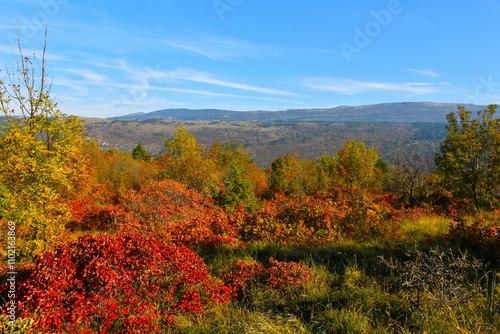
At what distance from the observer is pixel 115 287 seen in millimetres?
5902

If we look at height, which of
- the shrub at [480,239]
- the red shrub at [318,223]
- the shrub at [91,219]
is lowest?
the shrub at [91,219]

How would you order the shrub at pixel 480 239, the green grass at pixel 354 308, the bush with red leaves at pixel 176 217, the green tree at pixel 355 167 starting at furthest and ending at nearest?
1. the green tree at pixel 355 167
2. the bush with red leaves at pixel 176 217
3. the shrub at pixel 480 239
4. the green grass at pixel 354 308

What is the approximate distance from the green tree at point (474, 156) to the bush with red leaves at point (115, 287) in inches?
907

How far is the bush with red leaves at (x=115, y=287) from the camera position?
5188 mm

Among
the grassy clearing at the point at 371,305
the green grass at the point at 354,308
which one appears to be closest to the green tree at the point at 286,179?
the green grass at the point at 354,308

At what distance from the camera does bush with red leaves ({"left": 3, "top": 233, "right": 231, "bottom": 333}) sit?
204 inches

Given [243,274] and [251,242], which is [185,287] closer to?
[243,274]

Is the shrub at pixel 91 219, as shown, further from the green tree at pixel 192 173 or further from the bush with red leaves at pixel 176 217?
the green tree at pixel 192 173

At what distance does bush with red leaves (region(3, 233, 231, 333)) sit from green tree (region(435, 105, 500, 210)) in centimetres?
2303

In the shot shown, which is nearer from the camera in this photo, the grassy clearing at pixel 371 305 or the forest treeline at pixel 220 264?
the grassy clearing at pixel 371 305

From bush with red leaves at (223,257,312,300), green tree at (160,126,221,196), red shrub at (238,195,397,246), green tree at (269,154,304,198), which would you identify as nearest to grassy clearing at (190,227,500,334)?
bush with red leaves at (223,257,312,300)

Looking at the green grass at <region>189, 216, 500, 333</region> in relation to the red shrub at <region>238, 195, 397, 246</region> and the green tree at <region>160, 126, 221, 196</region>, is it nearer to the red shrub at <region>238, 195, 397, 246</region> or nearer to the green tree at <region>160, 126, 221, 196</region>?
the red shrub at <region>238, 195, 397, 246</region>

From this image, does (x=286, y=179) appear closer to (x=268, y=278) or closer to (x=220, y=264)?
(x=220, y=264)

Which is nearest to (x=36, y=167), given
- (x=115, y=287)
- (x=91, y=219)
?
(x=115, y=287)
